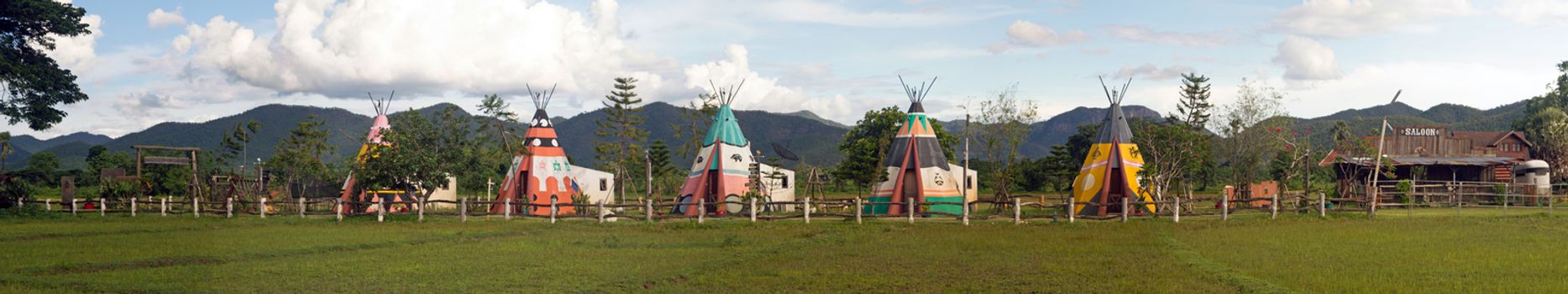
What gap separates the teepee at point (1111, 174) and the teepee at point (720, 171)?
10.0 m

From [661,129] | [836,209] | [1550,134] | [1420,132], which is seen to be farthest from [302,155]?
[661,129]

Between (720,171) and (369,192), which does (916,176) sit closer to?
(720,171)

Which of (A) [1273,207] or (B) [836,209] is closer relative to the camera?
(A) [1273,207]

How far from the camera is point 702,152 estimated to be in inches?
1387

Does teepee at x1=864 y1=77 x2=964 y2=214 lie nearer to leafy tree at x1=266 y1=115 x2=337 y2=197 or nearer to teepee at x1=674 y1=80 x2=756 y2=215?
teepee at x1=674 y1=80 x2=756 y2=215

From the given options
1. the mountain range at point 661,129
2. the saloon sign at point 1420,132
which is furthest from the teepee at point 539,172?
the mountain range at point 661,129

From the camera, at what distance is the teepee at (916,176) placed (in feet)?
109

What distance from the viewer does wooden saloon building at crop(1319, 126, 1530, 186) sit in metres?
44.1

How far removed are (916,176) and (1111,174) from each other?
18.3 feet

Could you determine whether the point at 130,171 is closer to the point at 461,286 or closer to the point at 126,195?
the point at 126,195

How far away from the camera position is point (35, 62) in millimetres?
36969

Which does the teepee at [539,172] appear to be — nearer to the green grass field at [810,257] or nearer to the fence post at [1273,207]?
the green grass field at [810,257]

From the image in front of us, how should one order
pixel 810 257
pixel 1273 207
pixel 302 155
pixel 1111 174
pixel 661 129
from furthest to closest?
pixel 661 129
pixel 302 155
pixel 1111 174
pixel 1273 207
pixel 810 257

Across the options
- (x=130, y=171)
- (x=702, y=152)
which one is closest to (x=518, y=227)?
(x=702, y=152)
